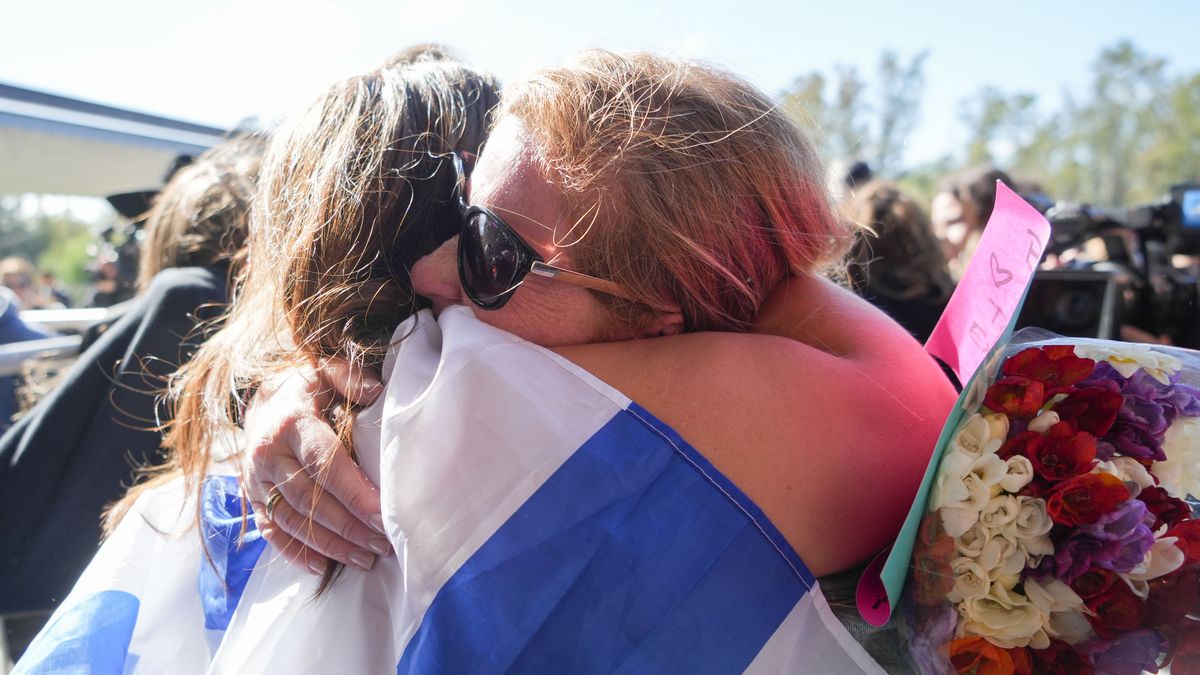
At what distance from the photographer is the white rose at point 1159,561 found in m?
0.82

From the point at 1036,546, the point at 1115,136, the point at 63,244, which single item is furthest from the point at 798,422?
the point at 63,244

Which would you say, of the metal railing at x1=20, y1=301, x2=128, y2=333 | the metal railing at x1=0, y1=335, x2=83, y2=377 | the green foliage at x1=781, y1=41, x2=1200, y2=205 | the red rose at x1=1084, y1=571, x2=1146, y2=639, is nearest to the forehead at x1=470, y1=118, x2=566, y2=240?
the red rose at x1=1084, y1=571, x2=1146, y2=639

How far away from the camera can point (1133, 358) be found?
0.92 meters

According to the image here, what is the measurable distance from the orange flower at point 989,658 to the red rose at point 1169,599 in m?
0.13

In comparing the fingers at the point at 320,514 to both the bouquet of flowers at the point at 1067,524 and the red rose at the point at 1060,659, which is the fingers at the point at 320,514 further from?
the red rose at the point at 1060,659

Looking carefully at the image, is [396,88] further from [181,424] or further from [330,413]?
[181,424]

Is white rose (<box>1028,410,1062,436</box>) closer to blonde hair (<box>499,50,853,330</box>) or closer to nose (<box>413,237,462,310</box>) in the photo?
blonde hair (<box>499,50,853,330</box>)

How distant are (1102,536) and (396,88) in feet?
3.92

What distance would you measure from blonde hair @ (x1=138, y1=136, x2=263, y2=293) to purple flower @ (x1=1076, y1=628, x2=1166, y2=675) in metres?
2.02

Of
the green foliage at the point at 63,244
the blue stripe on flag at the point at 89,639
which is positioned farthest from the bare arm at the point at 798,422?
the green foliage at the point at 63,244

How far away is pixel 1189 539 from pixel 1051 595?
0.15 metres

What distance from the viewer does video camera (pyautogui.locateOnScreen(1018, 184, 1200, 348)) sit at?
7.95 ft

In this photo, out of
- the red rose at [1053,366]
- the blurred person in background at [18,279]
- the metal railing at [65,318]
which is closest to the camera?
the red rose at [1053,366]

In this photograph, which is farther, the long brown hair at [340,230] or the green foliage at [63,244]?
the green foliage at [63,244]
